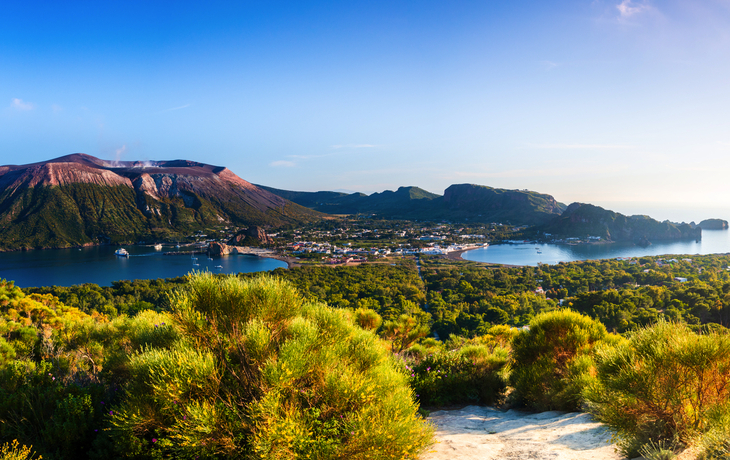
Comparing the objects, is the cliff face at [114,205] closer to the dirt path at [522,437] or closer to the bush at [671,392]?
the dirt path at [522,437]

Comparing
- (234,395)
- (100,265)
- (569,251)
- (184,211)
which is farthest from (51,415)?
(184,211)

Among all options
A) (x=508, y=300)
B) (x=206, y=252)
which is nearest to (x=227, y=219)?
(x=206, y=252)

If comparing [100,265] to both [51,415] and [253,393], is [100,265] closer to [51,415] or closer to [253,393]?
[51,415]

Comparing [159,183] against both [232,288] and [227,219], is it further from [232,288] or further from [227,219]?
[232,288]

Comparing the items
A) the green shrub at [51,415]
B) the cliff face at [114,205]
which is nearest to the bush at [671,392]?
the green shrub at [51,415]

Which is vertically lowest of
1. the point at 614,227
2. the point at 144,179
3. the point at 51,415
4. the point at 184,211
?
the point at 51,415

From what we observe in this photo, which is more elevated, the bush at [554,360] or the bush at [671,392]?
the bush at [671,392]
